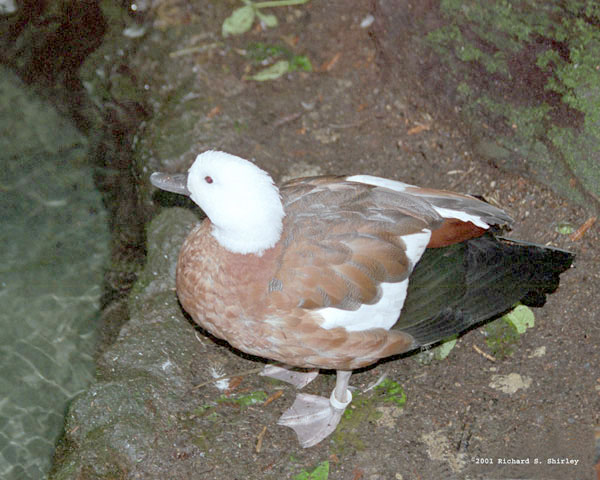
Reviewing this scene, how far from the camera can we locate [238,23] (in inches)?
175

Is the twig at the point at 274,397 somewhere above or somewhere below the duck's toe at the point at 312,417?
below

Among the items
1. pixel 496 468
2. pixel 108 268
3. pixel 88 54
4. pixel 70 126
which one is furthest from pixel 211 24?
pixel 496 468

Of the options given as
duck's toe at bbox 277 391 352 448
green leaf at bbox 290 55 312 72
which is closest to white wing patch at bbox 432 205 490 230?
duck's toe at bbox 277 391 352 448

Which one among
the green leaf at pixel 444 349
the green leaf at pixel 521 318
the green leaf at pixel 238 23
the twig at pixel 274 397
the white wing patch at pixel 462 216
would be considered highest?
the green leaf at pixel 238 23

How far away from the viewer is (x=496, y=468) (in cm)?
277

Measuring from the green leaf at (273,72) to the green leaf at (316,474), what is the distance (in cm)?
251

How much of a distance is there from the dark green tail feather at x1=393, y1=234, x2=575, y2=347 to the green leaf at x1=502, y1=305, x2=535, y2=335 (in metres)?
0.28

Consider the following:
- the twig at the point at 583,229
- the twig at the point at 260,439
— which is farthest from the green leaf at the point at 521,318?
the twig at the point at 260,439

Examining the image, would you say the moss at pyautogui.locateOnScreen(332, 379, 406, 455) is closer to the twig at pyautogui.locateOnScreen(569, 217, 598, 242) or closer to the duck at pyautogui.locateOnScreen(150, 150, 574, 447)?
the duck at pyautogui.locateOnScreen(150, 150, 574, 447)

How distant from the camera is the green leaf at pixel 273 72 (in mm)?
4281

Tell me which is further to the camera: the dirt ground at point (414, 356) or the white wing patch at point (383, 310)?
the dirt ground at point (414, 356)

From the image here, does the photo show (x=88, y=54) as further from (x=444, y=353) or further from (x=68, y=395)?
(x=444, y=353)

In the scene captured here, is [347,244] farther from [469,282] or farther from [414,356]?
[414,356]

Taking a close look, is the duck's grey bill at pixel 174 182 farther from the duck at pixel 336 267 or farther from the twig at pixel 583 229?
the twig at pixel 583 229
